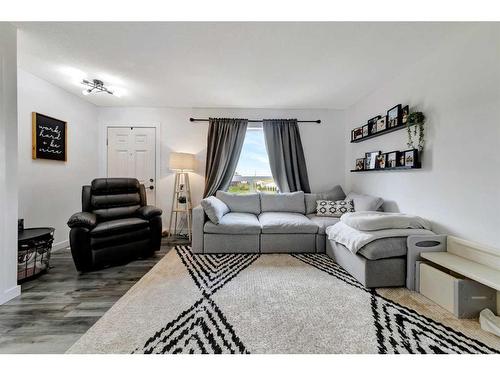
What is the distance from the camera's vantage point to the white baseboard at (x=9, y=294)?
69.3 inches

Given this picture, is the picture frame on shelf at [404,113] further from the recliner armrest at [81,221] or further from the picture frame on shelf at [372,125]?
the recliner armrest at [81,221]

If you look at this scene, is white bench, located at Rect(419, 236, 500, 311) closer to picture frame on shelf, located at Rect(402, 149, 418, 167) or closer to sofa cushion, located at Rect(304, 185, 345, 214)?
picture frame on shelf, located at Rect(402, 149, 418, 167)

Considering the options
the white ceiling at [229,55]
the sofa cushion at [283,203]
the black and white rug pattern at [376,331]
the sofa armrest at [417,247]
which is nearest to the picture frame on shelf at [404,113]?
the white ceiling at [229,55]

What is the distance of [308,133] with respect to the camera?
159 inches

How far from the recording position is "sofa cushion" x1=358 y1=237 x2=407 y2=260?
1987 millimetres

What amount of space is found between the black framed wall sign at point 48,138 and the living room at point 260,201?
0.08 feet

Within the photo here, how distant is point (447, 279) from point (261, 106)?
3.33 meters

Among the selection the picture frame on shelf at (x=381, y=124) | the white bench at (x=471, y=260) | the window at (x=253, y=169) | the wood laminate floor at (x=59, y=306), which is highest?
the picture frame on shelf at (x=381, y=124)

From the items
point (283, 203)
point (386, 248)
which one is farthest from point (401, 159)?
point (283, 203)

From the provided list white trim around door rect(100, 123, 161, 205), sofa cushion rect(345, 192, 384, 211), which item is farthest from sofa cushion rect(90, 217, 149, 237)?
sofa cushion rect(345, 192, 384, 211)

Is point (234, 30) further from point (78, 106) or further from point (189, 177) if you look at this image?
point (78, 106)

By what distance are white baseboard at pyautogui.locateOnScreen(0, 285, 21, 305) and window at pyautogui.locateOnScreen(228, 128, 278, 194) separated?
2.88 metres
